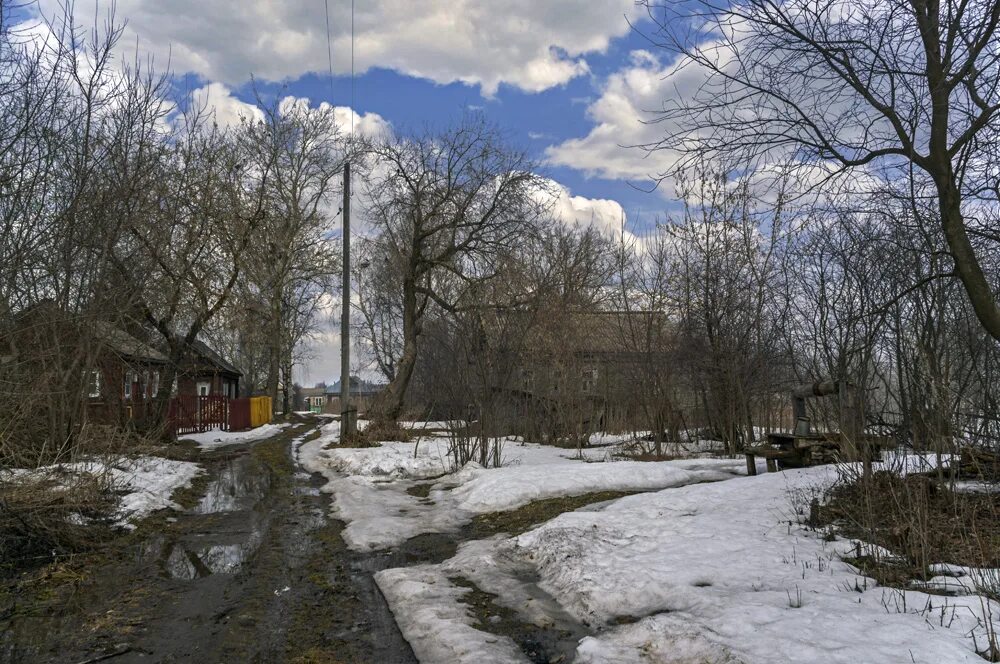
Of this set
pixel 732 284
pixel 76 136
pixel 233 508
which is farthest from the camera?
pixel 732 284

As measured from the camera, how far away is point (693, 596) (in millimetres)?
5379

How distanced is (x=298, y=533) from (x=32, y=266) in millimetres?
4514

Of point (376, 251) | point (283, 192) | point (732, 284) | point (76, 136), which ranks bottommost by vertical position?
point (732, 284)

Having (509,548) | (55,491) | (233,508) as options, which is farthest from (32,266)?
(509,548)

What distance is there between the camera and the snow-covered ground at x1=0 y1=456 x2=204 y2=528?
8344 mm

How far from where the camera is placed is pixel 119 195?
980cm

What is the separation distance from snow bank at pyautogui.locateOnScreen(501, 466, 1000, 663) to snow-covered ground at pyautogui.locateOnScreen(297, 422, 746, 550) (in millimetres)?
2128

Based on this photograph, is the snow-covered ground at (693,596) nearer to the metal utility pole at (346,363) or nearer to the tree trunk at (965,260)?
the tree trunk at (965,260)

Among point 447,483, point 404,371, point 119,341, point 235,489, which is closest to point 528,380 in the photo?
point 404,371

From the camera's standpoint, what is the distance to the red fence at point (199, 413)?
27547 millimetres

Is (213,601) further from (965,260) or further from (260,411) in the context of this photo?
(260,411)

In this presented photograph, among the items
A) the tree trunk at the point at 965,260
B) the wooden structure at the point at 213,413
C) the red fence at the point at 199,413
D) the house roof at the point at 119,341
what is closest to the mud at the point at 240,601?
the house roof at the point at 119,341

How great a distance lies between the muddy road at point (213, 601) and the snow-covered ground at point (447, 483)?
847 mm

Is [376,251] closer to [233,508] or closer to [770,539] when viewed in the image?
[233,508]
